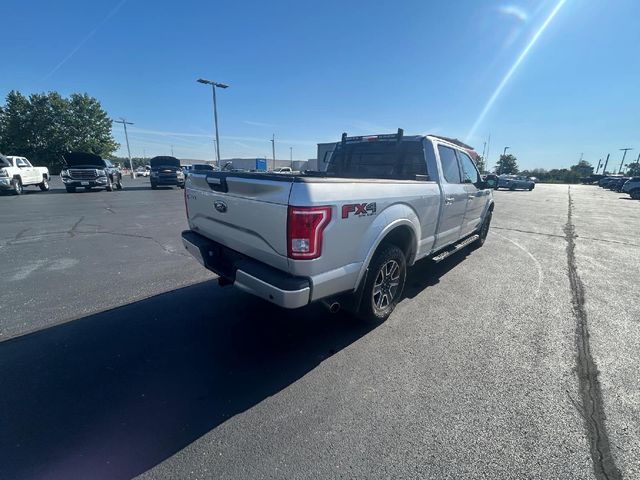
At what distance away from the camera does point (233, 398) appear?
2.34 meters

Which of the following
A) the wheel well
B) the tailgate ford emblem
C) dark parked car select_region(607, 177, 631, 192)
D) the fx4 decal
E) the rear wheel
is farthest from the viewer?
dark parked car select_region(607, 177, 631, 192)

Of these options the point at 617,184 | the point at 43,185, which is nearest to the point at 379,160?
the point at 43,185

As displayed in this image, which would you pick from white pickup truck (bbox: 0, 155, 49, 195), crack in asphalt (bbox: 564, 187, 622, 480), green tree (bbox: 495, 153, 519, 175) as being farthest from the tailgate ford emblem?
green tree (bbox: 495, 153, 519, 175)

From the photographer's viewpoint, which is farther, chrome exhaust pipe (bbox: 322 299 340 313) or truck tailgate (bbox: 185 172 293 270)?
chrome exhaust pipe (bbox: 322 299 340 313)

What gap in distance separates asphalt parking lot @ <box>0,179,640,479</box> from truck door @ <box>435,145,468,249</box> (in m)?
0.84

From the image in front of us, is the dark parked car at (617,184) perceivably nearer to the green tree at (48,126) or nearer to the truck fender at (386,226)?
the truck fender at (386,226)

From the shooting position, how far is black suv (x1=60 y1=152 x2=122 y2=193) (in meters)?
17.7

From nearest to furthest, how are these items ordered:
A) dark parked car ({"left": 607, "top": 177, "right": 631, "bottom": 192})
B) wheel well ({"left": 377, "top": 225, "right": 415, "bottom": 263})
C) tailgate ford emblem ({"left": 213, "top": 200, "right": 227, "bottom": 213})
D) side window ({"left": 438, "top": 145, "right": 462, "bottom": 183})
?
tailgate ford emblem ({"left": 213, "top": 200, "right": 227, "bottom": 213}), wheel well ({"left": 377, "top": 225, "right": 415, "bottom": 263}), side window ({"left": 438, "top": 145, "right": 462, "bottom": 183}), dark parked car ({"left": 607, "top": 177, "right": 631, "bottom": 192})

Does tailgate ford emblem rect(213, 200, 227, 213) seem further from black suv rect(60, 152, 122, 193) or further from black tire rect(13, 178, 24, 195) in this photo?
black tire rect(13, 178, 24, 195)

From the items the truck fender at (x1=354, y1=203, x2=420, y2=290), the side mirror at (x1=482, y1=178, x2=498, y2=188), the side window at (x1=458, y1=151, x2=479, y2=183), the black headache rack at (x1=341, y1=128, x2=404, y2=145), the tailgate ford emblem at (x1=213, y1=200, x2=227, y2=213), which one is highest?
the black headache rack at (x1=341, y1=128, x2=404, y2=145)

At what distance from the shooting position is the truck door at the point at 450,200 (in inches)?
173

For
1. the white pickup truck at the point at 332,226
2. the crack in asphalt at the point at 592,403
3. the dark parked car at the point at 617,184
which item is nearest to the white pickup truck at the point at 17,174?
the white pickup truck at the point at 332,226

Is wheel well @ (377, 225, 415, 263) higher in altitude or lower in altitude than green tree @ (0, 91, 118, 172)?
lower

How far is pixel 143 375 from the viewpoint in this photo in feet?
8.39
